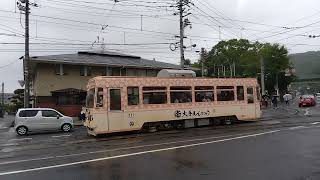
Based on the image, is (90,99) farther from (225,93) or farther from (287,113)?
(287,113)

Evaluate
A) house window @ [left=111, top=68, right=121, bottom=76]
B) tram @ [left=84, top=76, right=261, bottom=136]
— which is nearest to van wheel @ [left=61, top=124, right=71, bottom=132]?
tram @ [left=84, top=76, right=261, bottom=136]

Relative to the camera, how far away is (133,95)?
74.2 feet

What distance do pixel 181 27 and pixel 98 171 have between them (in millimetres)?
27896

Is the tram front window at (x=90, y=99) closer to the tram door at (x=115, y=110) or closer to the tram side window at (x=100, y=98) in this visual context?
the tram side window at (x=100, y=98)

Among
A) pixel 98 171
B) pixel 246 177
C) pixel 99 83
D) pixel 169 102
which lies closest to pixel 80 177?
pixel 98 171

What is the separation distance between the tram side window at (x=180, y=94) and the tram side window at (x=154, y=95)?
49 cm

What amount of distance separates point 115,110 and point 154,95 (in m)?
2.47

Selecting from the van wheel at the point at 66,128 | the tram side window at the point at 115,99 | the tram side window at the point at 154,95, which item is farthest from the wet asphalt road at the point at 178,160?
the van wheel at the point at 66,128

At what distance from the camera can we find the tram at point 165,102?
21.9 meters

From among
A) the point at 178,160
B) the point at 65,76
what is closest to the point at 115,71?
the point at 65,76

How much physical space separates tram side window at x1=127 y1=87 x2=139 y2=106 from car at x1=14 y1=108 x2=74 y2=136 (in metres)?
6.73

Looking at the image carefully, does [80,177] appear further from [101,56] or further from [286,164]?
[101,56]

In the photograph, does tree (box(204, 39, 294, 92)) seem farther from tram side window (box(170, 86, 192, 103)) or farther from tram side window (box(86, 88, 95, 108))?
tram side window (box(86, 88, 95, 108))

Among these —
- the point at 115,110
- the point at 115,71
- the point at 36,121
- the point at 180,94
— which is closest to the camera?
the point at 115,110
